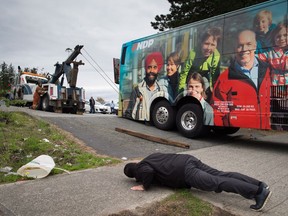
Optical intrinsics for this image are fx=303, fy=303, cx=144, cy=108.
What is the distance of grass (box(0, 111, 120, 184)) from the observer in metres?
5.36

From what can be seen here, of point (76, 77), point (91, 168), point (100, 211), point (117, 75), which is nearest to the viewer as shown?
point (100, 211)

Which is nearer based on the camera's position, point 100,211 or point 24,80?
point 100,211

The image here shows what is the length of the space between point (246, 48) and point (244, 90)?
1.01 meters

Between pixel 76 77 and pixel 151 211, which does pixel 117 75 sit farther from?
pixel 151 211

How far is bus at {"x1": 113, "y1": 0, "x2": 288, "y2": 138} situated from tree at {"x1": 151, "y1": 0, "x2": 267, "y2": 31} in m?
6.24

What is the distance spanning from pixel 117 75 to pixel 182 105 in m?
4.28

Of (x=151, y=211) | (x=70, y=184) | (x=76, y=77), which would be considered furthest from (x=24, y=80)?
(x=151, y=211)

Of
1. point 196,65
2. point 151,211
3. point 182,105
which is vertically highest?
point 196,65

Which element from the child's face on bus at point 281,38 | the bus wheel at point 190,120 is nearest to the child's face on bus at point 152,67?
the bus wheel at point 190,120

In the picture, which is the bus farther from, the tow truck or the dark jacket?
the tow truck

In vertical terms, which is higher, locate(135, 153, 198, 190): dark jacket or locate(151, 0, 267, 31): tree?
locate(151, 0, 267, 31): tree

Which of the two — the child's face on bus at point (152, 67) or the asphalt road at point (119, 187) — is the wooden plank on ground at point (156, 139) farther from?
the child's face on bus at point (152, 67)

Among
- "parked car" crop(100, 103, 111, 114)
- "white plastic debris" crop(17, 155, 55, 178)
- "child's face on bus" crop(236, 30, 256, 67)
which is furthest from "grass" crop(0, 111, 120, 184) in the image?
"parked car" crop(100, 103, 111, 114)

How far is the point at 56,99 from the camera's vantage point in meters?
14.8
